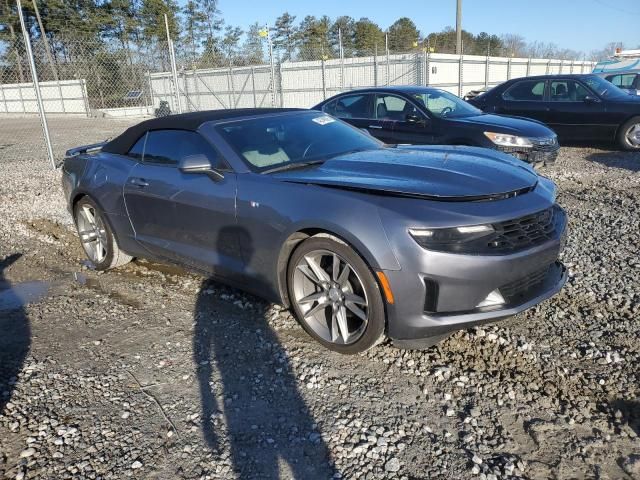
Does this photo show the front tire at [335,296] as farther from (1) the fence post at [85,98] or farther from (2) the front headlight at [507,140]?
(1) the fence post at [85,98]

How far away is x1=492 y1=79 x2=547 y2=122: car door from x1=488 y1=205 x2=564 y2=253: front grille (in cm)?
837

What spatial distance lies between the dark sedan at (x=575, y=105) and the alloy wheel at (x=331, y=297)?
8997 millimetres

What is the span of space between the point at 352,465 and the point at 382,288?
3.03 ft

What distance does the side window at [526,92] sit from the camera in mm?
10495

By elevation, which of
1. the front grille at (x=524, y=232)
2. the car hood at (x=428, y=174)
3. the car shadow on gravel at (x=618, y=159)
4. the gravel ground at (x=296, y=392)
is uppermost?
the car hood at (x=428, y=174)

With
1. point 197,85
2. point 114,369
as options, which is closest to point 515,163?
point 114,369

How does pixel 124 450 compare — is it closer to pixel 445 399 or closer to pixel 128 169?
pixel 445 399

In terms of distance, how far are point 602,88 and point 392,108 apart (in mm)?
5014

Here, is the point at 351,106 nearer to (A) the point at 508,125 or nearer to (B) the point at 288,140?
(A) the point at 508,125

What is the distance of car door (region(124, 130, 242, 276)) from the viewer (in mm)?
3520

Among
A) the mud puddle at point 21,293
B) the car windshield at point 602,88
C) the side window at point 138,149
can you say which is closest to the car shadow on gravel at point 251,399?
the side window at point 138,149

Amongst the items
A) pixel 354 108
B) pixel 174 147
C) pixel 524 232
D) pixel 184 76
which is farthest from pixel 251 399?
pixel 184 76

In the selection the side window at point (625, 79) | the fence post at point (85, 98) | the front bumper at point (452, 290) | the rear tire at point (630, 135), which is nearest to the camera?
the front bumper at point (452, 290)

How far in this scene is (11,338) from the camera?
3.56 metres
